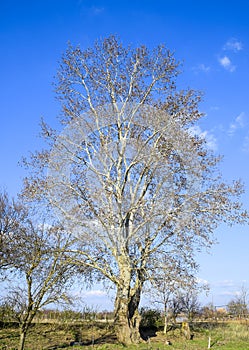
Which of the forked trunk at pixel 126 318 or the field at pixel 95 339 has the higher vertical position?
the forked trunk at pixel 126 318

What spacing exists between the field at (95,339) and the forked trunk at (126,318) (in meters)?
0.45

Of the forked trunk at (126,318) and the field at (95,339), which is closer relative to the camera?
the field at (95,339)

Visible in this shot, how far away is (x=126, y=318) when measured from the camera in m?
15.4

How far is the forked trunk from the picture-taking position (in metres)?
15.2

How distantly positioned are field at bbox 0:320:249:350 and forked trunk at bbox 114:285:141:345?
1.48 feet

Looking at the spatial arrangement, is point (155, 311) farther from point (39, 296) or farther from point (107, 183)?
point (39, 296)

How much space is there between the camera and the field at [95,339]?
14.1 m

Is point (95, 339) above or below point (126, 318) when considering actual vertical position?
below

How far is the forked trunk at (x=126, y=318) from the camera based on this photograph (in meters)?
15.2

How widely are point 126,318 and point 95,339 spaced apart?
1662 mm

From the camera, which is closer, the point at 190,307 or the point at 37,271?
the point at 37,271

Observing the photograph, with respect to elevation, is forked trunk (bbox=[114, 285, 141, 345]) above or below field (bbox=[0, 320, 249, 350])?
above

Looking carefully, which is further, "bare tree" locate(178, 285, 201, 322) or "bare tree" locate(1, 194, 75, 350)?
"bare tree" locate(178, 285, 201, 322)

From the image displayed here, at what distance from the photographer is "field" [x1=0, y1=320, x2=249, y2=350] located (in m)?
14.1
